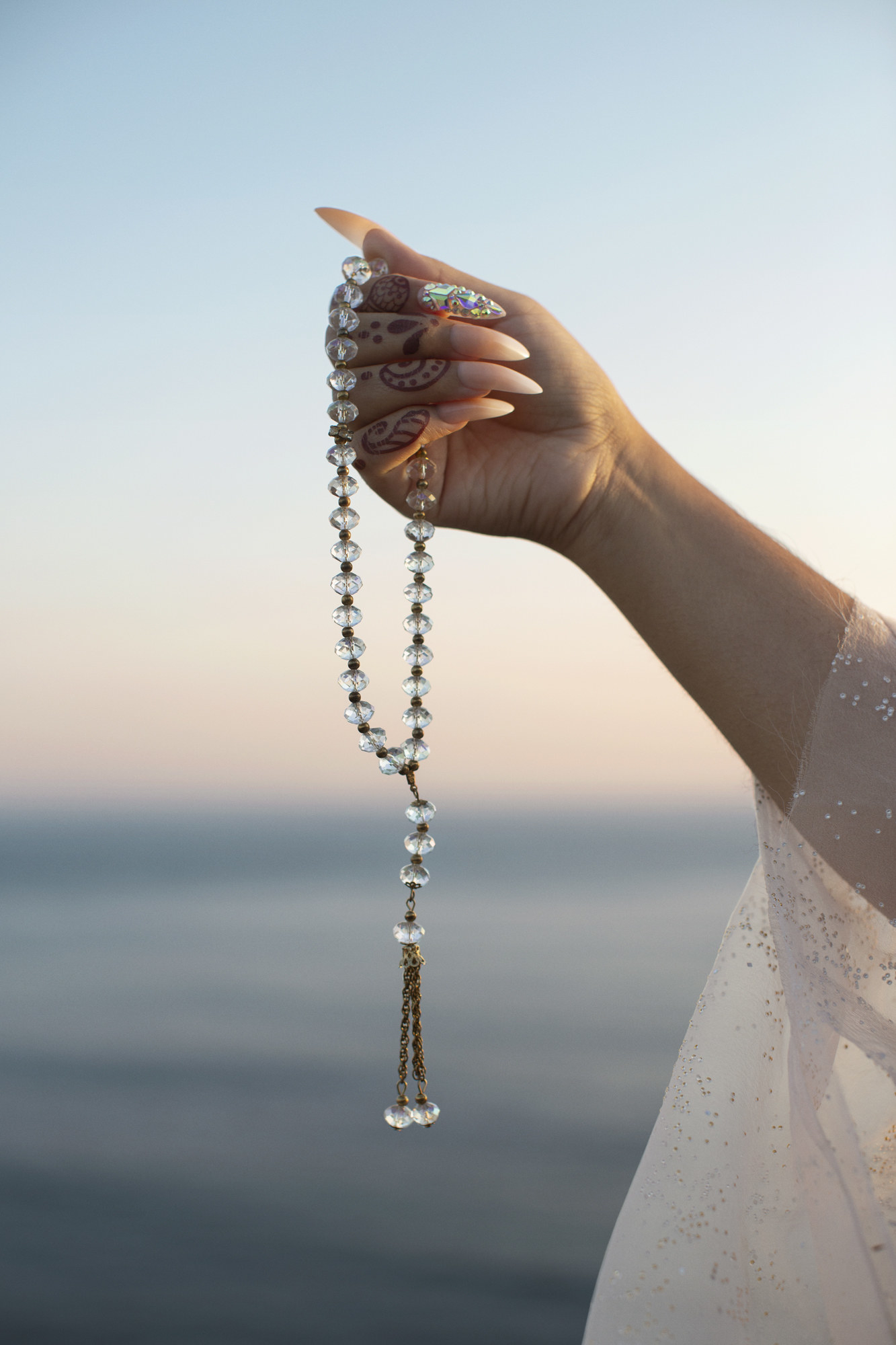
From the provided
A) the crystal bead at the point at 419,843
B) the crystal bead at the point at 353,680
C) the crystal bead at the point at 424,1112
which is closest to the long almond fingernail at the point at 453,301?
the crystal bead at the point at 353,680

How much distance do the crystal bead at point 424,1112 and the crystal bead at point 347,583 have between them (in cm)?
62

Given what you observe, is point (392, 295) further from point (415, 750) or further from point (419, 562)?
point (415, 750)

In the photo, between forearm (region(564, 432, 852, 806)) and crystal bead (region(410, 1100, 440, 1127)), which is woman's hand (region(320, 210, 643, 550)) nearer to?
forearm (region(564, 432, 852, 806))

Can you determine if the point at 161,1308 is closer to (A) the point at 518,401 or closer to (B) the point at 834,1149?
(B) the point at 834,1149

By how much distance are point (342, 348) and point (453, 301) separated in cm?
14

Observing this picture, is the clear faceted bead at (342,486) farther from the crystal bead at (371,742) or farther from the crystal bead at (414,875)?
the crystal bead at (414,875)

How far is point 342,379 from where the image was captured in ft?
3.41

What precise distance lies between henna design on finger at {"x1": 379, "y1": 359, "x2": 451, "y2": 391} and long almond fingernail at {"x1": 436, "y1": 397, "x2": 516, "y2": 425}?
1.4 inches

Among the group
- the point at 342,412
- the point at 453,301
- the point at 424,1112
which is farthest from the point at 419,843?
the point at 453,301

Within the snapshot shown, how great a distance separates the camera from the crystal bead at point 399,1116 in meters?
1.05

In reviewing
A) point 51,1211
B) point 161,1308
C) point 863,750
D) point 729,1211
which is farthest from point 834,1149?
point 51,1211

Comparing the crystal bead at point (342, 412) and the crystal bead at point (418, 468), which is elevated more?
the crystal bead at point (342, 412)

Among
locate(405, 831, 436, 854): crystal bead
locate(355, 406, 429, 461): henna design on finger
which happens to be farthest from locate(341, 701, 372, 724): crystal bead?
locate(355, 406, 429, 461): henna design on finger

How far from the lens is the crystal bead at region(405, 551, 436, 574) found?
1.11 m
